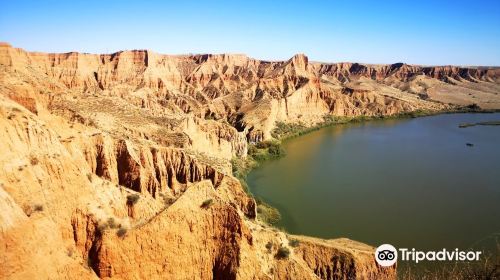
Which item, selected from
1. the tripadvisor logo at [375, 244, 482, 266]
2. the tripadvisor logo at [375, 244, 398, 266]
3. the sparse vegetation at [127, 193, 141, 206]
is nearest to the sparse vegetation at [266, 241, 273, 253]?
the tripadvisor logo at [375, 244, 398, 266]

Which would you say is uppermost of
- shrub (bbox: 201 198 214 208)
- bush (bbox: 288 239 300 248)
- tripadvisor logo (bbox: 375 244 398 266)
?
shrub (bbox: 201 198 214 208)

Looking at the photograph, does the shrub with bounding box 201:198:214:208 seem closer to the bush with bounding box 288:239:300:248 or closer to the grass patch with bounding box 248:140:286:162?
the bush with bounding box 288:239:300:248

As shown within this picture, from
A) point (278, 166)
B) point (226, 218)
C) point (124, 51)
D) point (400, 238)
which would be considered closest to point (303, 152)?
point (278, 166)

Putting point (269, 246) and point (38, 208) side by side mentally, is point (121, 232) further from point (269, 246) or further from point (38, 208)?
point (269, 246)

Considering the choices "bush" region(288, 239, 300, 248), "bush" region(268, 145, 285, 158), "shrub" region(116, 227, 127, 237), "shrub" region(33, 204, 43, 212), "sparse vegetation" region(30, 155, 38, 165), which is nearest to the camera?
"shrub" region(33, 204, 43, 212)

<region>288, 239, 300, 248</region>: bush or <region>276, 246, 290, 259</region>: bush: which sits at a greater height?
<region>276, 246, 290, 259</region>: bush

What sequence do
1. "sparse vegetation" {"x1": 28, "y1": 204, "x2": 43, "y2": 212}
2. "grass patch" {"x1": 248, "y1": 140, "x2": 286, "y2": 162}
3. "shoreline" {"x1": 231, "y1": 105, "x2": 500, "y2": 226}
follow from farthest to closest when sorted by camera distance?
"grass patch" {"x1": 248, "y1": 140, "x2": 286, "y2": 162}
"shoreline" {"x1": 231, "y1": 105, "x2": 500, "y2": 226}
"sparse vegetation" {"x1": 28, "y1": 204, "x2": 43, "y2": 212}

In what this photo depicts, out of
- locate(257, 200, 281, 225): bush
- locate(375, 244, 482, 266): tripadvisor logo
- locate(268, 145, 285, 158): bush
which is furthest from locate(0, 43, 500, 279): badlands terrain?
locate(268, 145, 285, 158): bush

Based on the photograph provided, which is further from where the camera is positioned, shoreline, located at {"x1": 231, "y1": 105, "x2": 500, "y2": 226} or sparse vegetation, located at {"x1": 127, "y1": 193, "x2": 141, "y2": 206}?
shoreline, located at {"x1": 231, "y1": 105, "x2": 500, "y2": 226}
